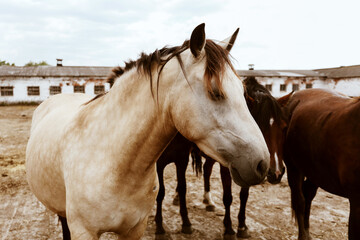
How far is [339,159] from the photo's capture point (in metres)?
2.38

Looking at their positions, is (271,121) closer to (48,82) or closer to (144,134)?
(144,134)

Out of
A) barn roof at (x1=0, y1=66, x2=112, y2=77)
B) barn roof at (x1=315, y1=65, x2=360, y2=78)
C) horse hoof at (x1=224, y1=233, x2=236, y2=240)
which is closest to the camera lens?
horse hoof at (x1=224, y1=233, x2=236, y2=240)

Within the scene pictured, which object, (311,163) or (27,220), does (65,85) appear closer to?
(27,220)

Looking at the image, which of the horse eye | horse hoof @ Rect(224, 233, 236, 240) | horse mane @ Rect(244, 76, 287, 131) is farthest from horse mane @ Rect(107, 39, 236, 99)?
horse hoof @ Rect(224, 233, 236, 240)

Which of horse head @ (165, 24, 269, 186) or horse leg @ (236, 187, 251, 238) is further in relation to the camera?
horse leg @ (236, 187, 251, 238)

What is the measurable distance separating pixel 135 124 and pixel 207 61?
600mm

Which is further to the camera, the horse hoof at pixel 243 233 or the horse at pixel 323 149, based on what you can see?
the horse hoof at pixel 243 233

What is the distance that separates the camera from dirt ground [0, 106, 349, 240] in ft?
11.5

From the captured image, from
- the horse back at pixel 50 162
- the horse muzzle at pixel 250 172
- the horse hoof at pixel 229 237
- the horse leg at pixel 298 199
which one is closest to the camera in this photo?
the horse muzzle at pixel 250 172

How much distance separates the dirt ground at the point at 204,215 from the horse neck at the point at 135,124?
2.33 meters

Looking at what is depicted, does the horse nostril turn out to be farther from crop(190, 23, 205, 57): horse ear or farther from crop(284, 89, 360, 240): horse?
crop(284, 89, 360, 240): horse

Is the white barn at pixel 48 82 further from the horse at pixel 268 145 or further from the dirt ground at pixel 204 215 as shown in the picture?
the horse at pixel 268 145

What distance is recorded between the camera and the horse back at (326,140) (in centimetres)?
224

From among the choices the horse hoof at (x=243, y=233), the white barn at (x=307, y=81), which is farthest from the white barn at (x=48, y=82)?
the horse hoof at (x=243, y=233)
